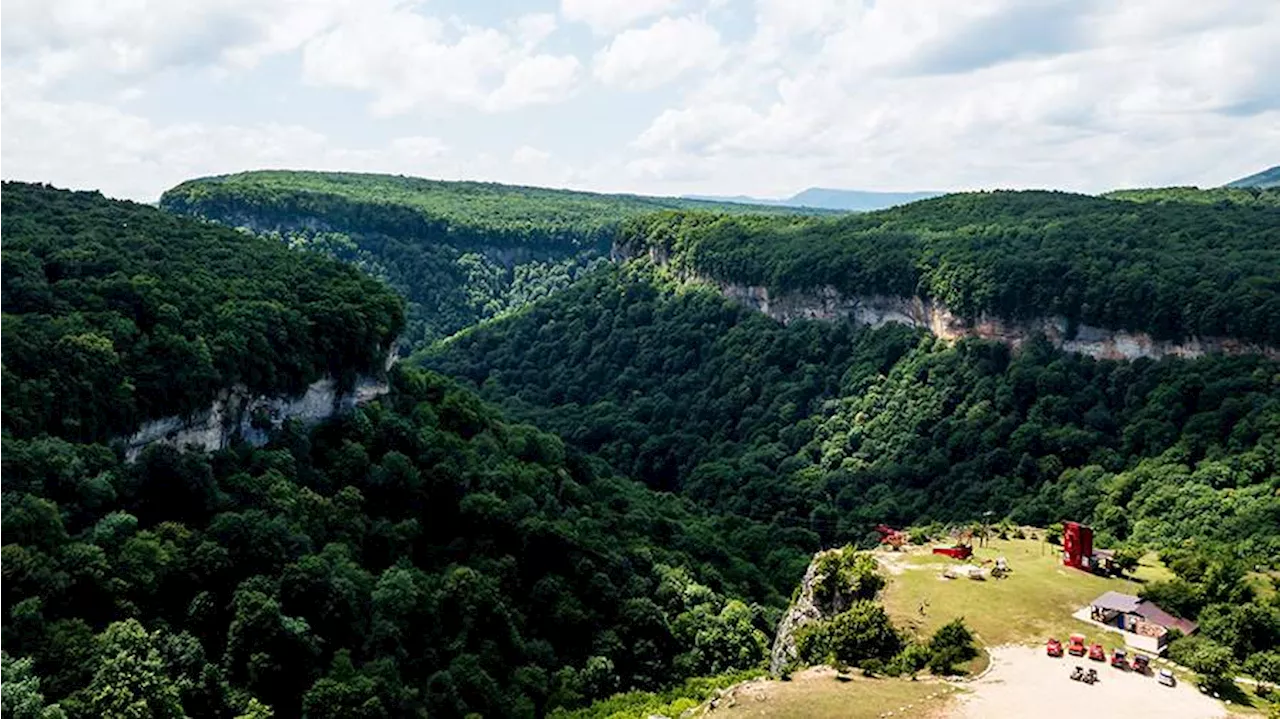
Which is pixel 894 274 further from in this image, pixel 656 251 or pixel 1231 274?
pixel 656 251

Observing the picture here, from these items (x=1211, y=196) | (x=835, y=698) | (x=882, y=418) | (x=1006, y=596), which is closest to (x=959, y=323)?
(x=882, y=418)

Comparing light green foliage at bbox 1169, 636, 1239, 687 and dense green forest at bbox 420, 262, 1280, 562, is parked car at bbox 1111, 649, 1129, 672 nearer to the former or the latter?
light green foliage at bbox 1169, 636, 1239, 687

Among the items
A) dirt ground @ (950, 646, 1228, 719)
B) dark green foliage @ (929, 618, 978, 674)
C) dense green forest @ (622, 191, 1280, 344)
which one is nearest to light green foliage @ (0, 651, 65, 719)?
dirt ground @ (950, 646, 1228, 719)

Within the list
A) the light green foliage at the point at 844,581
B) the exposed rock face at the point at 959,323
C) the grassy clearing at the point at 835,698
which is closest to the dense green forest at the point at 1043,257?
the exposed rock face at the point at 959,323

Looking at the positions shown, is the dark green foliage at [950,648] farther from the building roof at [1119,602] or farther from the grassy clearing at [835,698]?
the building roof at [1119,602]

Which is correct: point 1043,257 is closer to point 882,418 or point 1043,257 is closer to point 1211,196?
point 882,418
